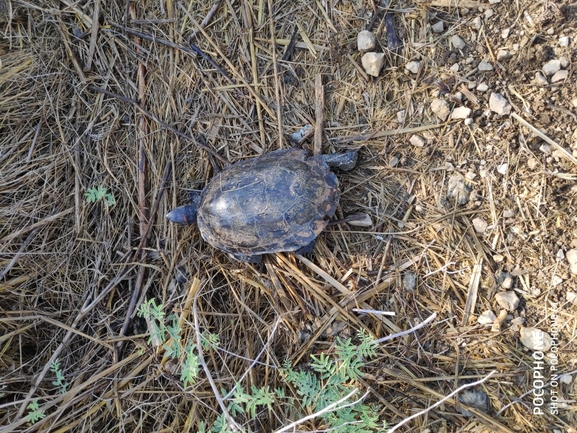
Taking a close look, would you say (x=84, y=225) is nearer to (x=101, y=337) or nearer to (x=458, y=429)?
(x=101, y=337)

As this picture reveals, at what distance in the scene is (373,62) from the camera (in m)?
2.42

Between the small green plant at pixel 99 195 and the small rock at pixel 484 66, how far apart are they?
7.51 ft

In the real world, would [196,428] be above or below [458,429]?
below

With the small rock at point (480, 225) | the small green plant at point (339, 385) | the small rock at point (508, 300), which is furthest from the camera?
the small rock at point (480, 225)

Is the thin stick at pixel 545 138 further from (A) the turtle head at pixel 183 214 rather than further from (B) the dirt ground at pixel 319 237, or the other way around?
(A) the turtle head at pixel 183 214

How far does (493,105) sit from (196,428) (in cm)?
241

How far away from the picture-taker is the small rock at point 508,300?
217 cm

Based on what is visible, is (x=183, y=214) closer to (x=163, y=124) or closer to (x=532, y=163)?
(x=163, y=124)

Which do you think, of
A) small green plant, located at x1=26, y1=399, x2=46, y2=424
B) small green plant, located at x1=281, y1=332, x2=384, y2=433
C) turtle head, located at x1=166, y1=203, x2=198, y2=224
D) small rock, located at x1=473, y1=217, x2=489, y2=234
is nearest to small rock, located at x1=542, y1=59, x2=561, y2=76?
small rock, located at x1=473, y1=217, x2=489, y2=234

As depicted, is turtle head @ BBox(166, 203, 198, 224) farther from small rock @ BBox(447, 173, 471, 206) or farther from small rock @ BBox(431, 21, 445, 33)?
small rock @ BBox(431, 21, 445, 33)

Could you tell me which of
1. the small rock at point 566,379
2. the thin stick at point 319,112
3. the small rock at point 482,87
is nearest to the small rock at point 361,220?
the thin stick at point 319,112

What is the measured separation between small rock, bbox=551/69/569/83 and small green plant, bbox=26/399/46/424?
3.29m

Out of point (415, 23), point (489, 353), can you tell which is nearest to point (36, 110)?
point (415, 23)

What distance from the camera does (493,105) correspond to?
2.29 m
